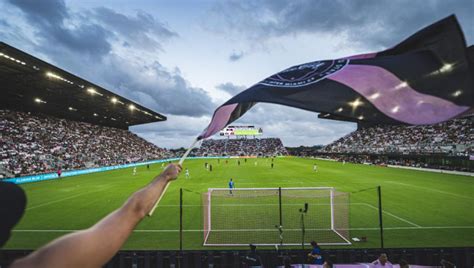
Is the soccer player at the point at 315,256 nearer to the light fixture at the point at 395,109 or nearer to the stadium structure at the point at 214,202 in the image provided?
the stadium structure at the point at 214,202

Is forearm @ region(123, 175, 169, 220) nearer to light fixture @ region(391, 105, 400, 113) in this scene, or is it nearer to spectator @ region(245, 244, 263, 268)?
light fixture @ region(391, 105, 400, 113)

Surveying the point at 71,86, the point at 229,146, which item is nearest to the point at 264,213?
the point at 71,86

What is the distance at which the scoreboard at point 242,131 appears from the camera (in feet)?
372

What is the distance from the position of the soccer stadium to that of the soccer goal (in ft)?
0.29

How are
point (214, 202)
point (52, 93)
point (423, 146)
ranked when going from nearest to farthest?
point (214, 202) → point (52, 93) → point (423, 146)

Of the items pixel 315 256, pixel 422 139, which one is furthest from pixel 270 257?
pixel 422 139

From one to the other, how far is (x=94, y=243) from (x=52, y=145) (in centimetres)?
5135

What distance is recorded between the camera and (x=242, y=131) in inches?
4564

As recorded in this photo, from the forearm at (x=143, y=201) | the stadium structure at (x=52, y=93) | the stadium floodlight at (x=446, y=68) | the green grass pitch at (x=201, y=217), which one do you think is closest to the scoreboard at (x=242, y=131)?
the stadium structure at (x=52, y=93)

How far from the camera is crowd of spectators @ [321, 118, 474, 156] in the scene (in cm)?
4044

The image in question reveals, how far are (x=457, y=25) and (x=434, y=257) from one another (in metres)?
7.69

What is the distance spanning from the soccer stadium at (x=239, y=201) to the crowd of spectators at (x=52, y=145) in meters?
0.26

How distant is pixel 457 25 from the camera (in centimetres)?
383

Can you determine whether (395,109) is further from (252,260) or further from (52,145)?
(52,145)
